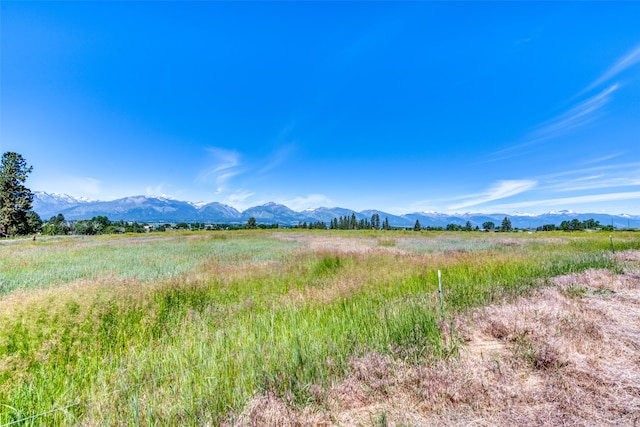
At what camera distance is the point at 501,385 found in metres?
3.04

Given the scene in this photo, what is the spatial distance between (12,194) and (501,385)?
7824cm

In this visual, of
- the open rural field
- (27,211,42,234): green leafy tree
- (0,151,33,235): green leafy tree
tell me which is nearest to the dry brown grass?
the open rural field

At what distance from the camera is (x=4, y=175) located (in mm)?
48312

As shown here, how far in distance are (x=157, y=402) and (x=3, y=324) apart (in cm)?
406

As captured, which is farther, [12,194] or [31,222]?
[31,222]

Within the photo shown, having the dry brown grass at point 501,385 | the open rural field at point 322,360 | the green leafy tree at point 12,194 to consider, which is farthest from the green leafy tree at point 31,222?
the dry brown grass at point 501,385

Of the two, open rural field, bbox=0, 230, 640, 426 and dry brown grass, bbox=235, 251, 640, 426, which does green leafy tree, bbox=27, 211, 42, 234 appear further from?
dry brown grass, bbox=235, 251, 640, 426

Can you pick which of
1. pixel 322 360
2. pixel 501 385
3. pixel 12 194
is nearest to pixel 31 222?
pixel 12 194

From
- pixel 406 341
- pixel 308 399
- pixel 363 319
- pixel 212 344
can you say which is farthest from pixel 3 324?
pixel 406 341

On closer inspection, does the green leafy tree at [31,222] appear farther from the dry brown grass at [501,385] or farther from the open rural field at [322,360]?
the dry brown grass at [501,385]

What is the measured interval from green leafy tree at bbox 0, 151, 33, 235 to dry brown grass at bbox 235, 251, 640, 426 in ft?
247

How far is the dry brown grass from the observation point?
2.62 metres

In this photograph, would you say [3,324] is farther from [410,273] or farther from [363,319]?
[410,273]

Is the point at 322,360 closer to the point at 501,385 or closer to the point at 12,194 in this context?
the point at 501,385
